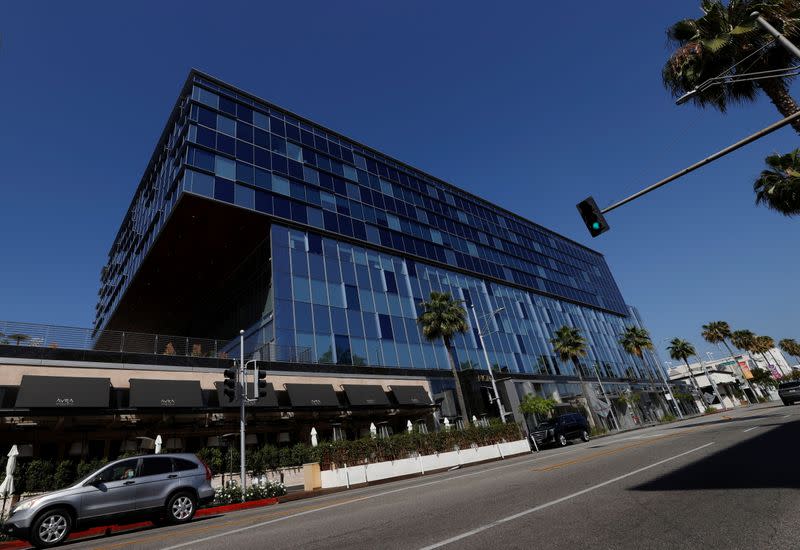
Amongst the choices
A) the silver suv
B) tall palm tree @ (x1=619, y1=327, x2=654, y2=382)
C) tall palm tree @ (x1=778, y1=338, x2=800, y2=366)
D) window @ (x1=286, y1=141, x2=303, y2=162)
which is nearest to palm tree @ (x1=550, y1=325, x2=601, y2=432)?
tall palm tree @ (x1=619, y1=327, x2=654, y2=382)

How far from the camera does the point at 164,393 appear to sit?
19922 millimetres

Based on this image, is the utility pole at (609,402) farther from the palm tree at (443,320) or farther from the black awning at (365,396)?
the black awning at (365,396)

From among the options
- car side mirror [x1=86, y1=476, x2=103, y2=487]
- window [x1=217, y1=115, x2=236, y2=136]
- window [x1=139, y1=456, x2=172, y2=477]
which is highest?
window [x1=217, y1=115, x2=236, y2=136]

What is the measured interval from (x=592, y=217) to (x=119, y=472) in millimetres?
13698

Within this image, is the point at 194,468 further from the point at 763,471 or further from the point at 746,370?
the point at 746,370

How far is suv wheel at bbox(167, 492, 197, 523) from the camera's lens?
1070cm

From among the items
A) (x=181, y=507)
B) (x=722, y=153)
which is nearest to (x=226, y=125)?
(x=181, y=507)

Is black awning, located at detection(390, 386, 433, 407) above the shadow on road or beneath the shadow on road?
above

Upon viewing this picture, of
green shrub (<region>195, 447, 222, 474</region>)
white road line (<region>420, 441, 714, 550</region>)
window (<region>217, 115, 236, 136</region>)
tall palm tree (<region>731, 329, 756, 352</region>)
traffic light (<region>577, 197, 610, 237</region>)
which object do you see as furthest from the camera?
tall palm tree (<region>731, 329, 756, 352</region>)

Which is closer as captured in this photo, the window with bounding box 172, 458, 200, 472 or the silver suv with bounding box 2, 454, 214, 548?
the silver suv with bounding box 2, 454, 214, 548

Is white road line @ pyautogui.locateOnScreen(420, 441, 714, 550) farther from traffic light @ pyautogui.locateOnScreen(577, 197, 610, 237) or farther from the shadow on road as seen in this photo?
traffic light @ pyautogui.locateOnScreen(577, 197, 610, 237)

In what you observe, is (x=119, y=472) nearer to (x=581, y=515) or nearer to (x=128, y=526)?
(x=128, y=526)

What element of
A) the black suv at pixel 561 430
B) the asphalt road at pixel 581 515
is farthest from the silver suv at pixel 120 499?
the black suv at pixel 561 430

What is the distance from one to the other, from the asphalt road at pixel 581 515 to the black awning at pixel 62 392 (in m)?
12.1
